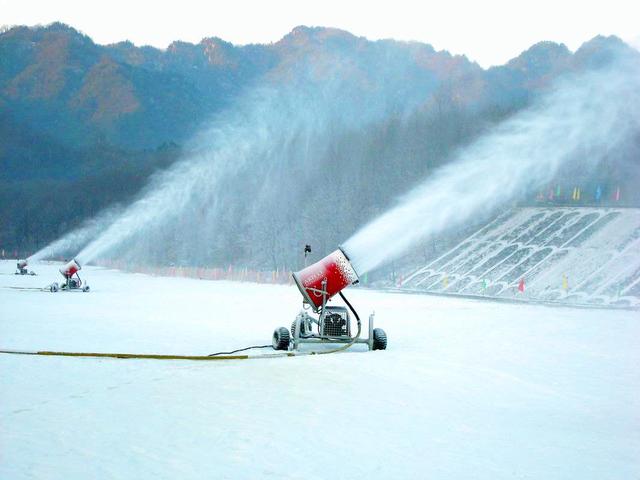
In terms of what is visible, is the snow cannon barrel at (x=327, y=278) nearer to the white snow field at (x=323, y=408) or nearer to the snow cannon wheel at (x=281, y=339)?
the snow cannon wheel at (x=281, y=339)

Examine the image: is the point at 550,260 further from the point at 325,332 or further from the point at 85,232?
the point at 85,232

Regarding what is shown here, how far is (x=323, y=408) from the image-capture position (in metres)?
11.2

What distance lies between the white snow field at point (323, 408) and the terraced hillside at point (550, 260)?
1785 centimetres

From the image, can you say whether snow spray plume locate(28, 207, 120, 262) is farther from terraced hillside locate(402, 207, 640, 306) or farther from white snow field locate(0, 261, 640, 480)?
white snow field locate(0, 261, 640, 480)

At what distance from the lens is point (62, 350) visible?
56.0 ft

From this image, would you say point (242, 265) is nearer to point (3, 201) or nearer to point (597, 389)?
point (597, 389)

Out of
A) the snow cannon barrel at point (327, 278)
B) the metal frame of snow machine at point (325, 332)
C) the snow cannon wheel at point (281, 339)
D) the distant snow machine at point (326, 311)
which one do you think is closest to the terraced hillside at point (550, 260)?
the metal frame of snow machine at point (325, 332)

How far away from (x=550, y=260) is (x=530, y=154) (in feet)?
68.3

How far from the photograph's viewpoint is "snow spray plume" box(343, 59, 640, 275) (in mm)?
65250

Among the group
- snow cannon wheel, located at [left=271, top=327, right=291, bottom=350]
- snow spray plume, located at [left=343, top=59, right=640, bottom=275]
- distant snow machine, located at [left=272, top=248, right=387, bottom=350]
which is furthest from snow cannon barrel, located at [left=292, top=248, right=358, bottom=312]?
snow spray plume, located at [left=343, top=59, right=640, bottom=275]

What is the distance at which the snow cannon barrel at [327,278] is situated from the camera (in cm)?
1759

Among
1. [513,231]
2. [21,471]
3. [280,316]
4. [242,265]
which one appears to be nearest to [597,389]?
[21,471]

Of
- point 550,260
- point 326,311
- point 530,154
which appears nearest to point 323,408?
point 326,311

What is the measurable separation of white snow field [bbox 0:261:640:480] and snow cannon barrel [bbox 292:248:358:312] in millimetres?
1472
